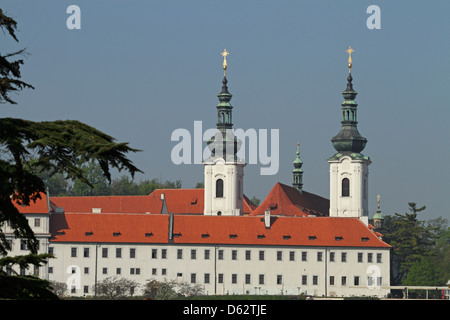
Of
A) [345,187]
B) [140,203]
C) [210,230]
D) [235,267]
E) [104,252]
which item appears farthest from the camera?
[140,203]

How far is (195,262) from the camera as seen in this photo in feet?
333

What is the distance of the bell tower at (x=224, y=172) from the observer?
120 m

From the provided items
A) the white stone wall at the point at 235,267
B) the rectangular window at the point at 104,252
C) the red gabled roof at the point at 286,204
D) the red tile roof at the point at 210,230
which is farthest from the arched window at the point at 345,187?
the rectangular window at the point at 104,252

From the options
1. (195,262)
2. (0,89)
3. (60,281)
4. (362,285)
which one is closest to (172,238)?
(195,262)

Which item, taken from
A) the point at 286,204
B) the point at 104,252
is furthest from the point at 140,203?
the point at 104,252

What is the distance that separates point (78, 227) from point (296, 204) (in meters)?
30.3

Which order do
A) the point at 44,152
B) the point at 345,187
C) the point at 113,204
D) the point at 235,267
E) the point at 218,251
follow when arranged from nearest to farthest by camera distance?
the point at 44,152
the point at 235,267
the point at 218,251
the point at 345,187
the point at 113,204

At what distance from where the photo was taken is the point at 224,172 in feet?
395

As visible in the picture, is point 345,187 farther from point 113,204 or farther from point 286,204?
point 113,204

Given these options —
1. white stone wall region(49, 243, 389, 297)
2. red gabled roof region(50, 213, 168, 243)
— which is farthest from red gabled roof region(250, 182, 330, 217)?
red gabled roof region(50, 213, 168, 243)

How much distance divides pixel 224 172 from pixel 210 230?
17628mm

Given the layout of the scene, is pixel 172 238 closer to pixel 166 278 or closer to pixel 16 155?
pixel 166 278
